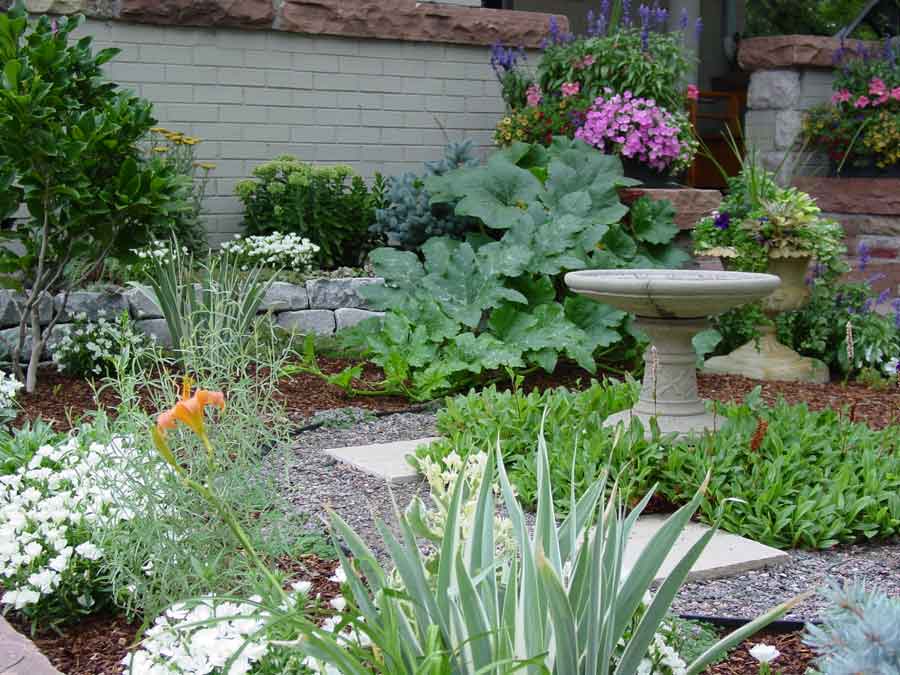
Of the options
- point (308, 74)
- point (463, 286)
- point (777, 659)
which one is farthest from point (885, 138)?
point (777, 659)

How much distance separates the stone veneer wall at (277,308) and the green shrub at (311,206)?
0.38 m

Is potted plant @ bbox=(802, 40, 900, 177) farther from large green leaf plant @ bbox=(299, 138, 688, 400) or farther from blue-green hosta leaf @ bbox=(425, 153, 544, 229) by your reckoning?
blue-green hosta leaf @ bbox=(425, 153, 544, 229)

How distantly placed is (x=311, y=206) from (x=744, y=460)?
3574 mm

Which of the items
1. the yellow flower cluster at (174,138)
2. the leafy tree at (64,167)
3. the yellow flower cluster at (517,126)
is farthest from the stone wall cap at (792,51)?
the leafy tree at (64,167)

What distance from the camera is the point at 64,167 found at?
15.4 feet

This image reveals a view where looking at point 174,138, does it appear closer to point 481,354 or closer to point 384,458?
point 481,354

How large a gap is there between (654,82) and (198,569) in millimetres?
5117

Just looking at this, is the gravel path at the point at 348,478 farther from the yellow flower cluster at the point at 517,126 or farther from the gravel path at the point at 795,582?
the yellow flower cluster at the point at 517,126

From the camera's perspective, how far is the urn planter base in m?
5.88

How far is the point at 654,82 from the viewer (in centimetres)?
660

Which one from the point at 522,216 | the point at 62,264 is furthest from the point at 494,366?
the point at 62,264

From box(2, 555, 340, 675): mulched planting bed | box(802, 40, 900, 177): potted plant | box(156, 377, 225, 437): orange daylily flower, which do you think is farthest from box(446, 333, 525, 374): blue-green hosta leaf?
box(802, 40, 900, 177): potted plant

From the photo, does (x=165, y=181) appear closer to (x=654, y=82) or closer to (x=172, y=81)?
(x=172, y=81)

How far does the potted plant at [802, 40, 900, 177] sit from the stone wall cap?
89 mm
